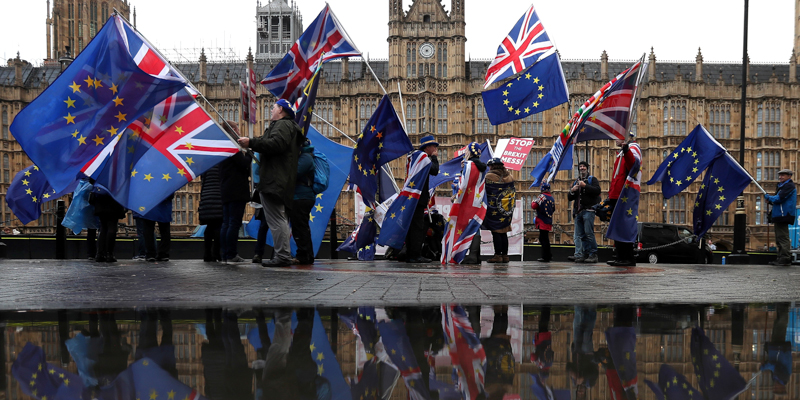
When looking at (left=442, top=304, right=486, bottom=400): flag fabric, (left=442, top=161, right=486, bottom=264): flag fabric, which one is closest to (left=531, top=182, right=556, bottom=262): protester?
(left=442, top=161, right=486, bottom=264): flag fabric

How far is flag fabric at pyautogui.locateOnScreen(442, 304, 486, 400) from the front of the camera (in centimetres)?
210

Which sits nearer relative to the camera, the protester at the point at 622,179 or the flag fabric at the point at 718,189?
the protester at the point at 622,179

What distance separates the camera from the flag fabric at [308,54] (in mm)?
8836

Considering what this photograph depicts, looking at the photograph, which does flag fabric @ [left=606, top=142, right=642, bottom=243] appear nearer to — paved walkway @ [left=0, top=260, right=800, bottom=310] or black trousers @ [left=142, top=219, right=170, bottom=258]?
paved walkway @ [left=0, top=260, right=800, bottom=310]

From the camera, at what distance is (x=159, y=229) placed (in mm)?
8977

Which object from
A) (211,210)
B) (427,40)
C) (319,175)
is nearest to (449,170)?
(319,175)

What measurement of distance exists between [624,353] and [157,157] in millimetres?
5009

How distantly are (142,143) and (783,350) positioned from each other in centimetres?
553

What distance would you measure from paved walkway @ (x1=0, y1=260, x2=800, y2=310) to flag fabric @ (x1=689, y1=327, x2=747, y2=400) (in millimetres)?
1489

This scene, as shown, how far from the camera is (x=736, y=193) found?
9359 millimetres

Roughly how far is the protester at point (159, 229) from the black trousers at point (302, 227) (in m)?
1.81

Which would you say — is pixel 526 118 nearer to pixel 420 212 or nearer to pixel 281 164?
pixel 420 212

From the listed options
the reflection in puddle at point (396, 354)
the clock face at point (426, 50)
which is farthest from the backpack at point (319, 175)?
the clock face at point (426, 50)

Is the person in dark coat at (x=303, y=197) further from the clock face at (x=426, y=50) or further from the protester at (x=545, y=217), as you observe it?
the clock face at (x=426, y=50)
